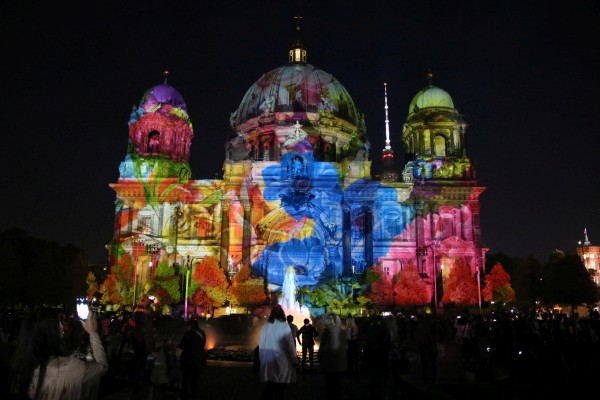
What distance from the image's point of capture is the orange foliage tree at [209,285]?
56344 mm

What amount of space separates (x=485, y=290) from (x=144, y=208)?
38.7 m

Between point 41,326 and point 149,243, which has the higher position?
point 149,243

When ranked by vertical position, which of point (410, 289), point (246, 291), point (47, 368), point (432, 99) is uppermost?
point (432, 99)

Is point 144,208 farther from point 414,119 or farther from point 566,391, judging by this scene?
point 566,391

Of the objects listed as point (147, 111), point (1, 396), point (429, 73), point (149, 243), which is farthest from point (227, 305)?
point (1, 396)

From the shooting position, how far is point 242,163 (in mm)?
64125

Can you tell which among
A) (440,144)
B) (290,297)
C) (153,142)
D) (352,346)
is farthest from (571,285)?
(352,346)

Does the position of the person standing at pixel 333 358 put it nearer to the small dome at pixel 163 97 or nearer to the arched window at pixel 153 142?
the arched window at pixel 153 142

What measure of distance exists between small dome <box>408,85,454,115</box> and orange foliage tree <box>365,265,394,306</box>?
933 inches

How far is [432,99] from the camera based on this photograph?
70250 millimetres

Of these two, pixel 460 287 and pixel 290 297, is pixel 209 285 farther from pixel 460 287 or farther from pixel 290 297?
pixel 460 287

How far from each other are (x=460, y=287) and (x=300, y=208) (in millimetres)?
18717

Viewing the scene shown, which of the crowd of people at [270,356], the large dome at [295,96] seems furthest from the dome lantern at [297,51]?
the crowd of people at [270,356]

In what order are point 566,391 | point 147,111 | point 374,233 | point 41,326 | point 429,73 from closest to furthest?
1. point 41,326
2. point 566,391
3. point 374,233
4. point 147,111
5. point 429,73
